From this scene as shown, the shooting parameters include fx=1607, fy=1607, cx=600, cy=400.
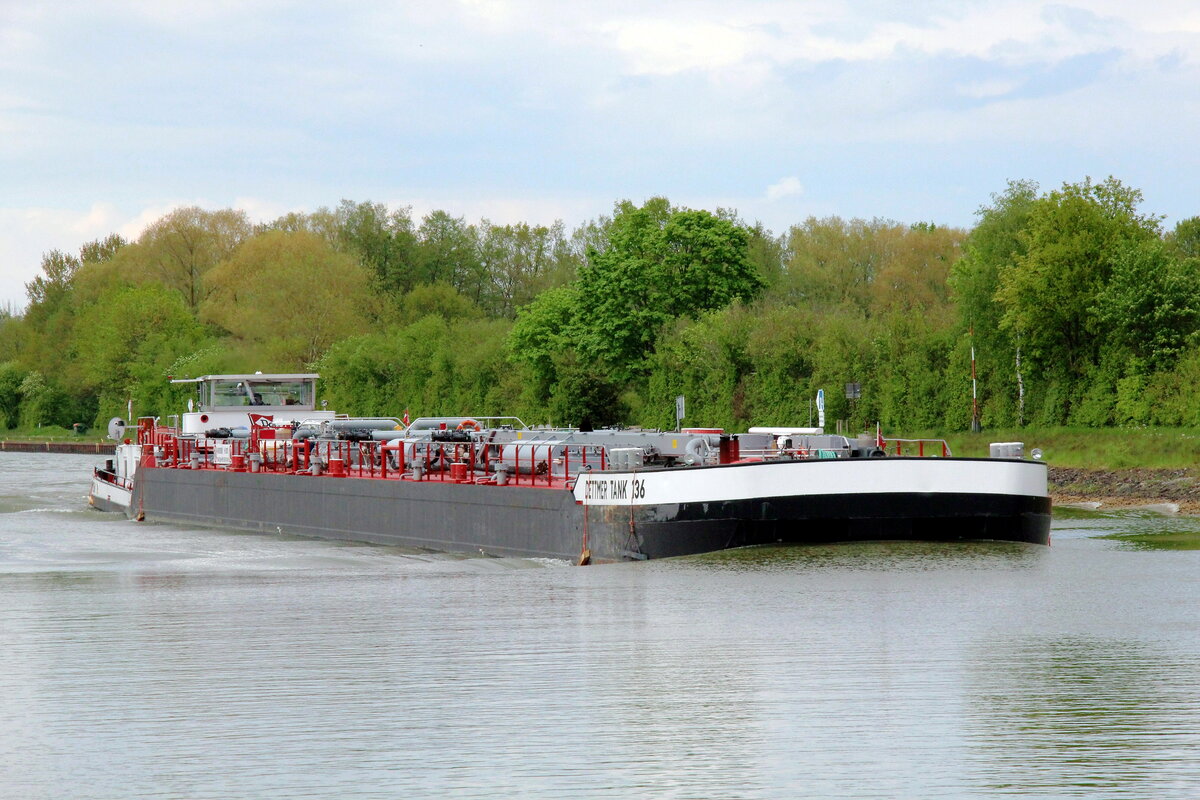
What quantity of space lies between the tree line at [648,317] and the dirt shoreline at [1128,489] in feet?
13.4

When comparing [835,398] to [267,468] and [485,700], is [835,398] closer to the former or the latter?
[267,468]

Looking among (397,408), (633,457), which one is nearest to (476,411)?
(397,408)

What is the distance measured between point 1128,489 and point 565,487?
791 inches

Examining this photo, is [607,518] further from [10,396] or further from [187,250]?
[10,396]

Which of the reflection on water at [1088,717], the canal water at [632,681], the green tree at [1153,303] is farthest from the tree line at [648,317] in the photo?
the reflection on water at [1088,717]

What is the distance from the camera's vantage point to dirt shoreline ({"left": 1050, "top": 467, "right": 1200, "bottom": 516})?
37.4m

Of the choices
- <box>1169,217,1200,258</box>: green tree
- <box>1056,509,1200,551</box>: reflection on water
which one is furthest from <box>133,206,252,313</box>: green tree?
<box>1056,509,1200,551</box>: reflection on water

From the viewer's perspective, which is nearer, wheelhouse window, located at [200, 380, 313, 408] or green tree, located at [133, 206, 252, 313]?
wheelhouse window, located at [200, 380, 313, 408]

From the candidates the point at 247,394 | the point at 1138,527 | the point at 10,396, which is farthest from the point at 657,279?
the point at 10,396

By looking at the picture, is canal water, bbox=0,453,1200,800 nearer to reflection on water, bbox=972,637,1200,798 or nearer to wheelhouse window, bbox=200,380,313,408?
reflection on water, bbox=972,637,1200,798

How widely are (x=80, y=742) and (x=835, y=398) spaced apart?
46821 mm

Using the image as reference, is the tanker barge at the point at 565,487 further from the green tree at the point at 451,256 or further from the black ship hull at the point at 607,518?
the green tree at the point at 451,256

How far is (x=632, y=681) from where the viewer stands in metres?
13.4

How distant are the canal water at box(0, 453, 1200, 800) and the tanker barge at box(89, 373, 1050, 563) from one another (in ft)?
2.00
